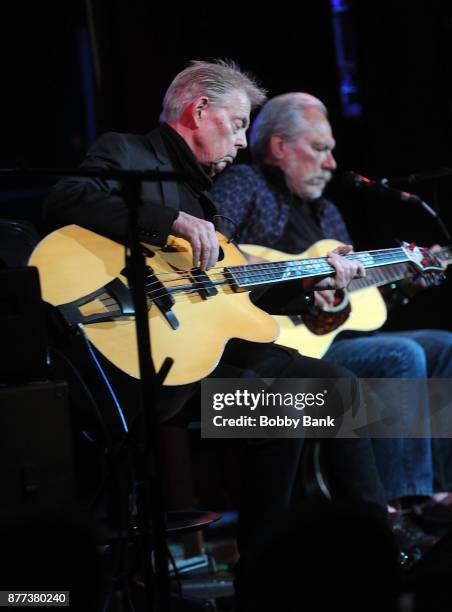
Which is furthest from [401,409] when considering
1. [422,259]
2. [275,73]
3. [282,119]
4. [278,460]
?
[275,73]

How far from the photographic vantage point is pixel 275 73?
180 inches

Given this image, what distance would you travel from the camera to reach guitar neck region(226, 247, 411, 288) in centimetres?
294

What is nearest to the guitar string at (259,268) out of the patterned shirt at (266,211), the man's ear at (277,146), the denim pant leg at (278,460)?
the denim pant leg at (278,460)

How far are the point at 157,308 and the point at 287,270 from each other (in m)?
0.57

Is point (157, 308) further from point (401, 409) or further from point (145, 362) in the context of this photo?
point (401, 409)

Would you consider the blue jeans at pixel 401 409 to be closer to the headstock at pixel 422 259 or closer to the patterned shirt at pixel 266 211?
the headstock at pixel 422 259

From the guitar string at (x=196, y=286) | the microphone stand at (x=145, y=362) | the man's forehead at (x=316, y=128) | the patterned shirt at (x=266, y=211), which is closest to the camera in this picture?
the microphone stand at (x=145, y=362)

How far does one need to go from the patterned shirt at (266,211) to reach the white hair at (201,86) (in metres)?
0.59

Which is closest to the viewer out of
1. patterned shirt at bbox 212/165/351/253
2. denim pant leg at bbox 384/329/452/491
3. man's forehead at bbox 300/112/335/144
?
patterned shirt at bbox 212/165/351/253

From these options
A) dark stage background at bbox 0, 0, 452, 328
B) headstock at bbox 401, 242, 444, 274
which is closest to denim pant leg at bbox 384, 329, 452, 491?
headstock at bbox 401, 242, 444, 274

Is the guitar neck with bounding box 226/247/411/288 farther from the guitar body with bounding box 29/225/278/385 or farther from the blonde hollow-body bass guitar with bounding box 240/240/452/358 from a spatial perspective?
the blonde hollow-body bass guitar with bounding box 240/240/452/358

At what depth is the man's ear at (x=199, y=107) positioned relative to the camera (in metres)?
3.11

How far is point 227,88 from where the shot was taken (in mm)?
3145

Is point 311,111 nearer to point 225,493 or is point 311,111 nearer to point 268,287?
point 268,287
